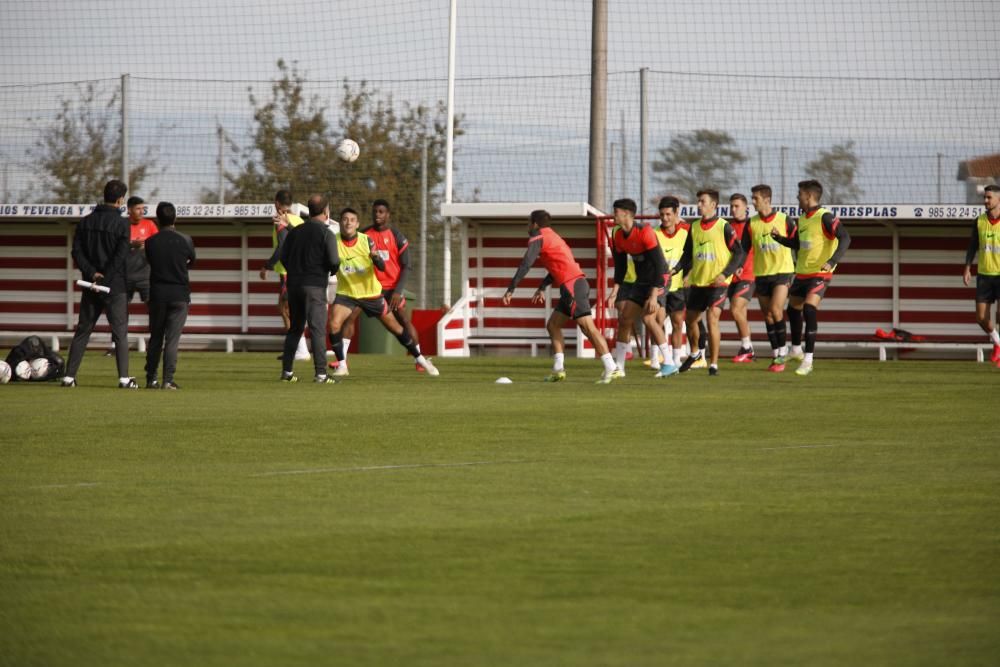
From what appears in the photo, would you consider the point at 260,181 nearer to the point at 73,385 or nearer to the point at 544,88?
the point at 544,88

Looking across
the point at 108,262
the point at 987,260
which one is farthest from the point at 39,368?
the point at 987,260

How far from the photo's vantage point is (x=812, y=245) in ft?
64.4

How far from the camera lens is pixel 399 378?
1850 centimetres

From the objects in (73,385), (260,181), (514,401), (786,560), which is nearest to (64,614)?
(786,560)

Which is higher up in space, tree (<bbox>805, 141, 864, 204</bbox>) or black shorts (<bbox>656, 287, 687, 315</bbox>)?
tree (<bbox>805, 141, 864, 204</bbox>)

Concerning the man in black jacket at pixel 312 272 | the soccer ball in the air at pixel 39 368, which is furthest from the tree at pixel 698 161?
the soccer ball in the air at pixel 39 368

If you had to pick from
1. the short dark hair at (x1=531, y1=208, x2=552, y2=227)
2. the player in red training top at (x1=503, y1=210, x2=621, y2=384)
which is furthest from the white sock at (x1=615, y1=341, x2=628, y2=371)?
the short dark hair at (x1=531, y1=208, x2=552, y2=227)

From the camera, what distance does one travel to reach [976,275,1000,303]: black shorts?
2061 cm

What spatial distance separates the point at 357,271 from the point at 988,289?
8.17 metres

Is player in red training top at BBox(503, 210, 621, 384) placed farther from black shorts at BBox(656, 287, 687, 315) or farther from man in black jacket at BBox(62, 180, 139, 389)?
man in black jacket at BBox(62, 180, 139, 389)

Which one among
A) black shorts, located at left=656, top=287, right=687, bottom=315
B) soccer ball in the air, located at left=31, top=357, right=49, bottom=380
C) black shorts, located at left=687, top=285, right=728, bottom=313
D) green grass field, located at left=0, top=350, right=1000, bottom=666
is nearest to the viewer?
green grass field, located at left=0, top=350, right=1000, bottom=666

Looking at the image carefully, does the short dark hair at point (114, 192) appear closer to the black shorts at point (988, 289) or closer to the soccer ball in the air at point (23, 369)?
the soccer ball in the air at point (23, 369)

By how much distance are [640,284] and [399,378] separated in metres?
3.05

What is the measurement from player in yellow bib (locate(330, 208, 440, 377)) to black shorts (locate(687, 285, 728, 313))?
3.29m
